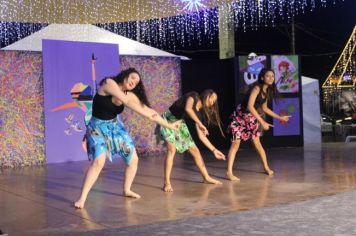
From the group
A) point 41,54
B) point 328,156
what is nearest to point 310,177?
point 328,156

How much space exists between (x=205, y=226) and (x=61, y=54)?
22.2ft

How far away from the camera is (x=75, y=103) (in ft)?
34.4

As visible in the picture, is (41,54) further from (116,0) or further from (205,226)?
(205,226)

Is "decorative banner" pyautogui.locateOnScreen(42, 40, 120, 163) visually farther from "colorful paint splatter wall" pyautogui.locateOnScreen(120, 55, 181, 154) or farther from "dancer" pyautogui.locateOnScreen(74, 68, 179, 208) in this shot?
"dancer" pyautogui.locateOnScreen(74, 68, 179, 208)

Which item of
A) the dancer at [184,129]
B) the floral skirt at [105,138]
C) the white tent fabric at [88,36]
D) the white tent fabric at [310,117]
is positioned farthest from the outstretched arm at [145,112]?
the white tent fabric at [310,117]

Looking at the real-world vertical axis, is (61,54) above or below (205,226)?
above

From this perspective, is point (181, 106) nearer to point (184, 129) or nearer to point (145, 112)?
point (184, 129)

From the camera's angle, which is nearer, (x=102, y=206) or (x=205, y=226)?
(x=205, y=226)

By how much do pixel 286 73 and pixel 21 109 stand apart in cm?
632

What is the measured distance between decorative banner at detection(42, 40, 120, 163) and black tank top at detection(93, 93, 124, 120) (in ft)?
16.1

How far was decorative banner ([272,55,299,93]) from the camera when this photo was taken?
12617 mm

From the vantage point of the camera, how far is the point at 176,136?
6.61 metres

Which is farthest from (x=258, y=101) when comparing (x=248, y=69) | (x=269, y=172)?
(x=248, y=69)

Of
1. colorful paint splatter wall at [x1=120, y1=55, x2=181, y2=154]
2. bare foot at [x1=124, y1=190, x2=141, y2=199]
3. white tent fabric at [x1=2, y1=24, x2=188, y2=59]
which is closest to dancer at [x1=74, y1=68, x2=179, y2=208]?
bare foot at [x1=124, y1=190, x2=141, y2=199]
